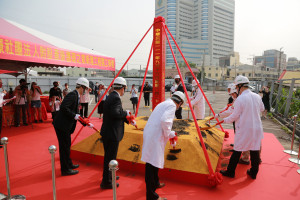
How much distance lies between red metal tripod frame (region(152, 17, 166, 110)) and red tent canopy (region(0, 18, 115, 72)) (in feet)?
12.1

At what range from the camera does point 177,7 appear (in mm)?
107438

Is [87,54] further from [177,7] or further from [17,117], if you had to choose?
[177,7]

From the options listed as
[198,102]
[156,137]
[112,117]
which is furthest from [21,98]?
[156,137]

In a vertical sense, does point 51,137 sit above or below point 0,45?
below

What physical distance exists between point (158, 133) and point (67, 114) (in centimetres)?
190

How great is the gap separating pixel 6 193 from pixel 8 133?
4609 millimetres

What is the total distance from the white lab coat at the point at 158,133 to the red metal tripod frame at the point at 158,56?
2.57m

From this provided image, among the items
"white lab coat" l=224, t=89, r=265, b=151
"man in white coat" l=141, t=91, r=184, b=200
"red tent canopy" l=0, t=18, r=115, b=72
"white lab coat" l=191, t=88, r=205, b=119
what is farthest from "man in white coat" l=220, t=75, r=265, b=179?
"red tent canopy" l=0, t=18, r=115, b=72

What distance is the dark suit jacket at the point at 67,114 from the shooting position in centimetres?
358

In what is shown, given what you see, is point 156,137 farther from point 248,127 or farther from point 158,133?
point 248,127

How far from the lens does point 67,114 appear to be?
3.60 meters

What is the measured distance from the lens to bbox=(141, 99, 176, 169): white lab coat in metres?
2.68

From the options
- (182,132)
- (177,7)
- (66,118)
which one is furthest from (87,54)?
(177,7)

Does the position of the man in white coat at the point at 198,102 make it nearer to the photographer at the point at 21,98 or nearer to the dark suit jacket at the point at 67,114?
the dark suit jacket at the point at 67,114
